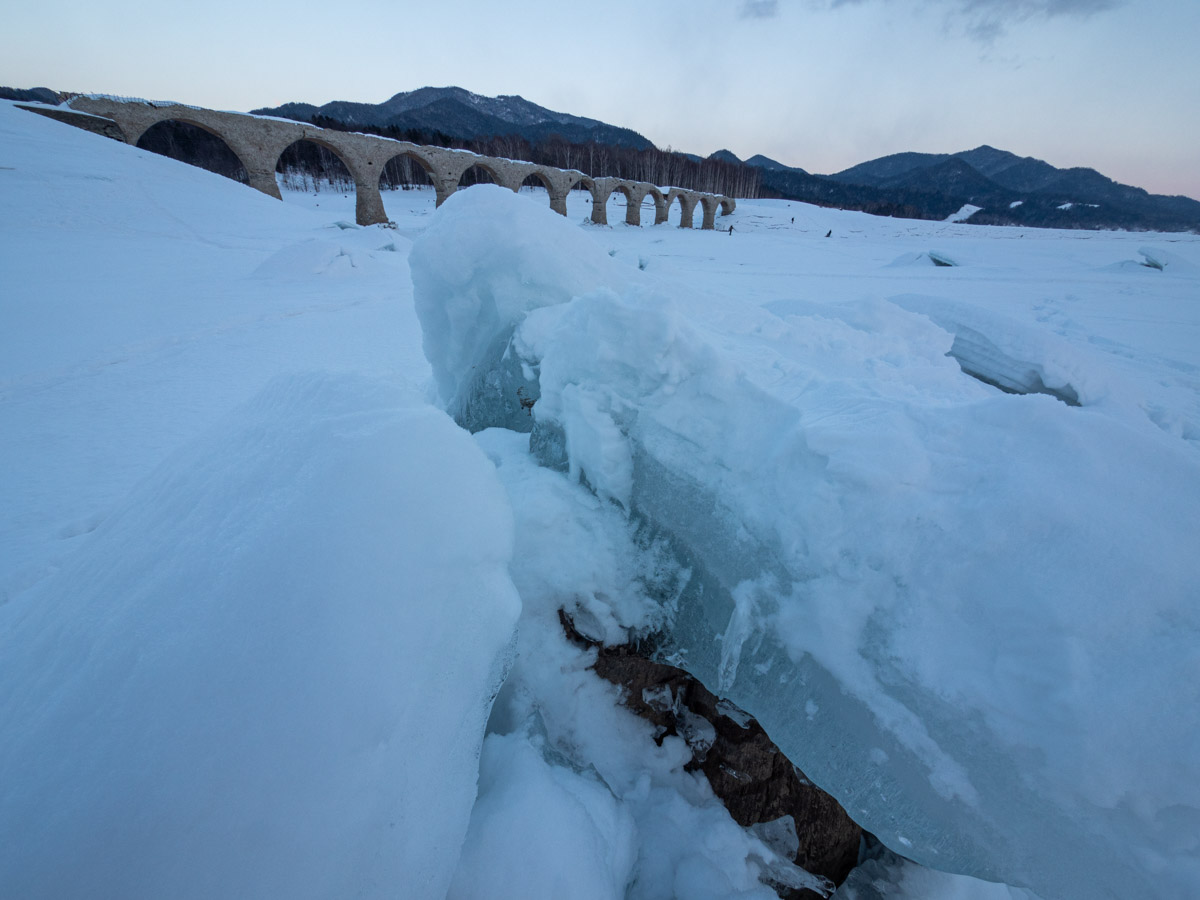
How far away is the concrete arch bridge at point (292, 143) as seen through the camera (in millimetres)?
12195

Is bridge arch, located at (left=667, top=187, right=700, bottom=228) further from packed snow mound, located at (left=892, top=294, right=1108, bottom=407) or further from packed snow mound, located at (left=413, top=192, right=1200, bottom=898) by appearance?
packed snow mound, located at (left=413, top=192, right=1200, bottom=898)

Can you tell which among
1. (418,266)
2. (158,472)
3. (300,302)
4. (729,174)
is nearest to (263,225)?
(300,302)

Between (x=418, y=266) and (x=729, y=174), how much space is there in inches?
2087

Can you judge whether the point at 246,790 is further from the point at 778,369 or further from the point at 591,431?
the point at 778,369

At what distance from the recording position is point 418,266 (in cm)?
261

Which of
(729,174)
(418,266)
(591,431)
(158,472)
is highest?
(729,174)

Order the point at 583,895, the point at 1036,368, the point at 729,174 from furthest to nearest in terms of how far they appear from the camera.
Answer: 1. the point at 729,174
2. the point at 1036,368
3. the point at 583,895

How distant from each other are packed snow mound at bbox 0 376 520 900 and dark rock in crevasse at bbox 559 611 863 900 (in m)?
0.68

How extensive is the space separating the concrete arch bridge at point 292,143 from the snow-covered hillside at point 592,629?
54.0ft

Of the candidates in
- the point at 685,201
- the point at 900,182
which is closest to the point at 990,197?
the point at 900,182

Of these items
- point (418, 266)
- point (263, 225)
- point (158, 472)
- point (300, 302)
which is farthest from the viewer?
point (263, 225)

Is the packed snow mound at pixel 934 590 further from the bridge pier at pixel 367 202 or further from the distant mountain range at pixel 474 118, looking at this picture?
the distant mountain range at pixel 474 118

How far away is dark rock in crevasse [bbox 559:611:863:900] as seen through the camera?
154 cm

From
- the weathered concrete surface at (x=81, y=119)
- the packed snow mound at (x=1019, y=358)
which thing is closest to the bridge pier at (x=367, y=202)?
the weathered concrete surface at (x=81, y=119)
